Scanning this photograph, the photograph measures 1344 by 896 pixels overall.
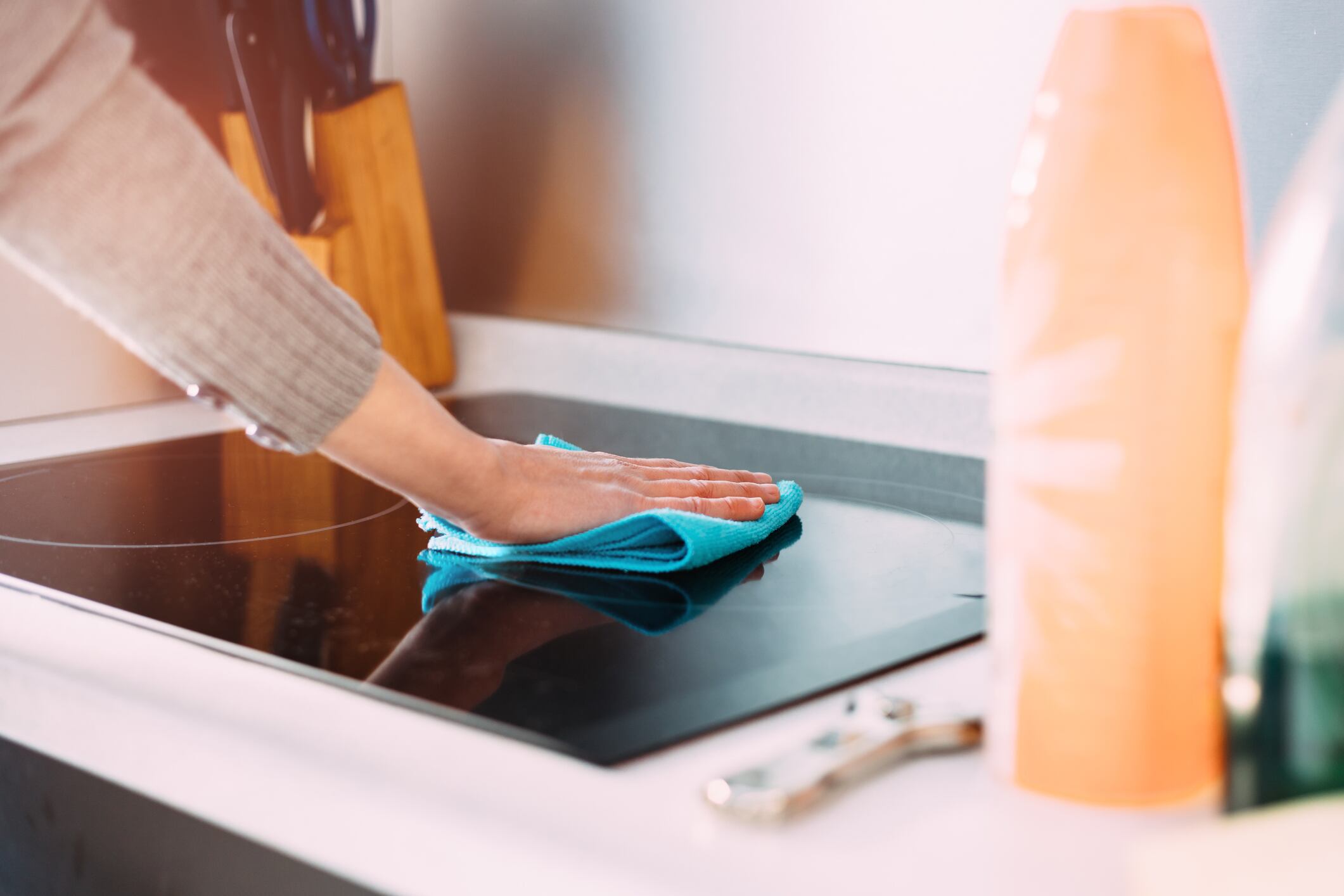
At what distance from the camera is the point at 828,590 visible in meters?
0.68

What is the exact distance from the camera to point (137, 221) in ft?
1.70

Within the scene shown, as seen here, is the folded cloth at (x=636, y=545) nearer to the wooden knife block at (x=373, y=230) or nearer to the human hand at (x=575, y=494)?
the human hand at (x=575, y=494)

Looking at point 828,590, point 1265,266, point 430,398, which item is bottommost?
point 828,590

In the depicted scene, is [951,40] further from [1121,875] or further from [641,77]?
[1121,875]

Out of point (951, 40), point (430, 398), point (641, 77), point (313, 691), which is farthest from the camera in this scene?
point (641, 77)

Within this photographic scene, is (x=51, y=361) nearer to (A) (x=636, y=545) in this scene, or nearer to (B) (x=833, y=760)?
(A) (x=636, y=545)

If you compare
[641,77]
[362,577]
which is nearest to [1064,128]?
[362,577]

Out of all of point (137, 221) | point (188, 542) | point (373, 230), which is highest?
point (137, 221)

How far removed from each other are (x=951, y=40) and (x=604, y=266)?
460 mm

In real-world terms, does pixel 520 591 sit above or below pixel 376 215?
below

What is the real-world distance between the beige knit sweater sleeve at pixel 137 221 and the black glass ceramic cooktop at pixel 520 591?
0.13m

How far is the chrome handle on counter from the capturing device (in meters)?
0.39

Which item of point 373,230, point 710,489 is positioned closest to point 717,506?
point 710,489

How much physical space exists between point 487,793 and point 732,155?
96 centimetres
